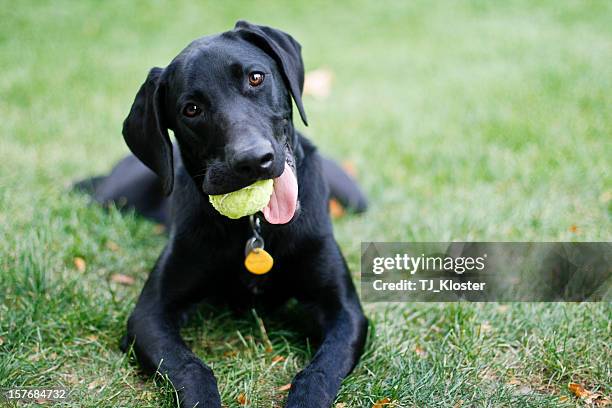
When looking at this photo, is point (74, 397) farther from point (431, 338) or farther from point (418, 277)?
point (418, 277)

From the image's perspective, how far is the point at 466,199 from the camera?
4.41 metres

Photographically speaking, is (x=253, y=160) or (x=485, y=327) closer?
(x=253, y=160)

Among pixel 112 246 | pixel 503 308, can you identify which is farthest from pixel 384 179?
pixel 112 246

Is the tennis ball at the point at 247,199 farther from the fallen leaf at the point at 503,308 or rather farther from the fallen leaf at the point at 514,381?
the fallen leaf at the point at 503,308

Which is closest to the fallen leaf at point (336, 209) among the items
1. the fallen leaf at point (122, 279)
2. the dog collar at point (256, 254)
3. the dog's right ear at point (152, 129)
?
the fallen leaf at point (122, 279)

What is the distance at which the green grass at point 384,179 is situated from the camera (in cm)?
270

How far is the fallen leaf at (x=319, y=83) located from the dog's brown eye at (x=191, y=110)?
14.9 feet

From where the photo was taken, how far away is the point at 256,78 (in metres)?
2.75

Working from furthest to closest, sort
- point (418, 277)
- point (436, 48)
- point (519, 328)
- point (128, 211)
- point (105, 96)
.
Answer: point (436, 48) → point (105, 96) → point (128, 211) → point (418, 277) → point (519, 328)

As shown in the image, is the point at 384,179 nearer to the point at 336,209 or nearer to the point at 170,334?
the point at 336,209

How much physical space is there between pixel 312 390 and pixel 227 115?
108 cm

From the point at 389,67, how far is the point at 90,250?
16.8 ft

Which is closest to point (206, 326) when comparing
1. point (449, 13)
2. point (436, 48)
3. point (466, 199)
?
point (466, 199)

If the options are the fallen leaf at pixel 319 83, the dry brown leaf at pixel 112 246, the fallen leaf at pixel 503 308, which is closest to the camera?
the fallen leaf at pixel 503 308
